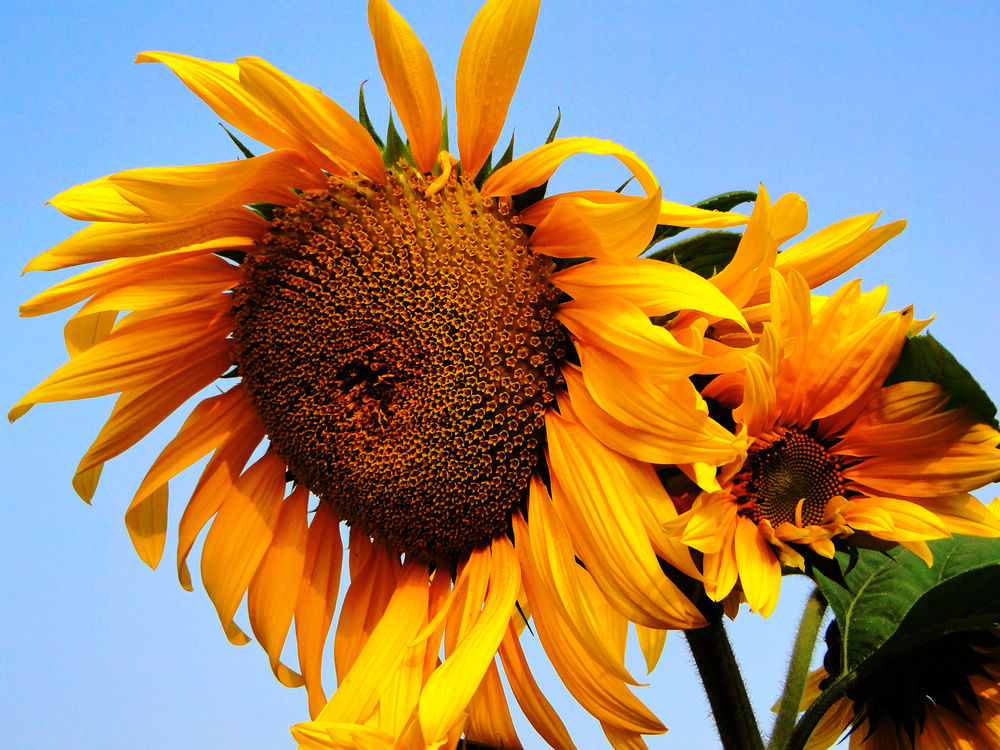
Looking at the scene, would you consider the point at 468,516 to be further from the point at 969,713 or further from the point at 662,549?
the point at 969,713

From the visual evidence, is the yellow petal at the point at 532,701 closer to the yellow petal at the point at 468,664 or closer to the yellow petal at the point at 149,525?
the yellow petal at the point at 468,664

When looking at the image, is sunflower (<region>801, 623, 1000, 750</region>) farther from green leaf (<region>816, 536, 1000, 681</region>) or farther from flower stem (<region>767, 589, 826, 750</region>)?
flower stem (<region>767, 589, 826, 750</region>)

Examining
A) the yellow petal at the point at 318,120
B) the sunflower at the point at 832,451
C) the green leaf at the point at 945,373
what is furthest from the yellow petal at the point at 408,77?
the green leaf at the point at 945,373

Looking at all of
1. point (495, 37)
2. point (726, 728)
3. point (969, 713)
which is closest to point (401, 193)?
point (495, 37)

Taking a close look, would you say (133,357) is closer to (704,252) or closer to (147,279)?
(147,279)

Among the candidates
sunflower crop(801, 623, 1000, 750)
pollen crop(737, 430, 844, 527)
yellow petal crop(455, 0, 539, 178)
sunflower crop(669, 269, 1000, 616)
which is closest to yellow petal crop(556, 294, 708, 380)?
sunflower crop(669, 269, 1000, 616)
